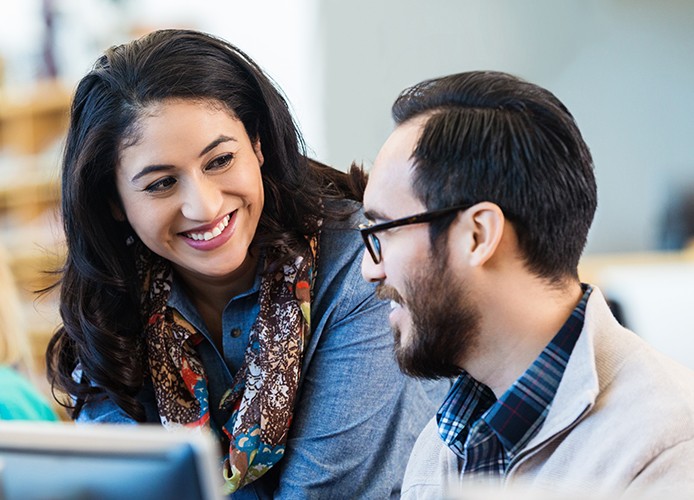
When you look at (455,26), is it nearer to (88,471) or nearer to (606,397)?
(606,397)

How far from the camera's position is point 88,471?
29.9 inches

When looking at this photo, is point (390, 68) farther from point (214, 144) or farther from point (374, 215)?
point (374, 215)

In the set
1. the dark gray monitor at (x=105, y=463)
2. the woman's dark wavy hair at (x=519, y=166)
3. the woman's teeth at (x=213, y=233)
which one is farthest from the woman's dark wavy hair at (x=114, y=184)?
the dark gray monitor at (x=105, y=463)

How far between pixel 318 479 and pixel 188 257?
436mm

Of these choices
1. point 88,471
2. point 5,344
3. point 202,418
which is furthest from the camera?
point 5,344

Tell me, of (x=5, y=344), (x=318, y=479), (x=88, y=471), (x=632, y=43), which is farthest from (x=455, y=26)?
(x=88, y=471)

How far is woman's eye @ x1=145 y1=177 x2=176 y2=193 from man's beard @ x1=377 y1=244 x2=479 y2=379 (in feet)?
1.58

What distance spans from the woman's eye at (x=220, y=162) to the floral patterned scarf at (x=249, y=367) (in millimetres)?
228

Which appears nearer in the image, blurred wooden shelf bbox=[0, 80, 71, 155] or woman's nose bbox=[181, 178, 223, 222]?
woman's nose bbox=[181, 178, 223, 222]

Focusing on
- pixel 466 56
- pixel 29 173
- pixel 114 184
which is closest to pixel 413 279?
pixel 114 184

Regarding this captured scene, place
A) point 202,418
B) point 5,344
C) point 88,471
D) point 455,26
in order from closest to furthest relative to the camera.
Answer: point 88,471 < point 202,418 < point 5,344 < point 455,26

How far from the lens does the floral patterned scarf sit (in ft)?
5.37

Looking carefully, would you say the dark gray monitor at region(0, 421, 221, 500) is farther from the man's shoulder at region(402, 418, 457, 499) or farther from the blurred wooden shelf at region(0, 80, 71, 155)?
the blurred wooden shelf at region(0, 80, 71, 155)

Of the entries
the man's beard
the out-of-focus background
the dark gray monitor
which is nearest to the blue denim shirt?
the man's beard
